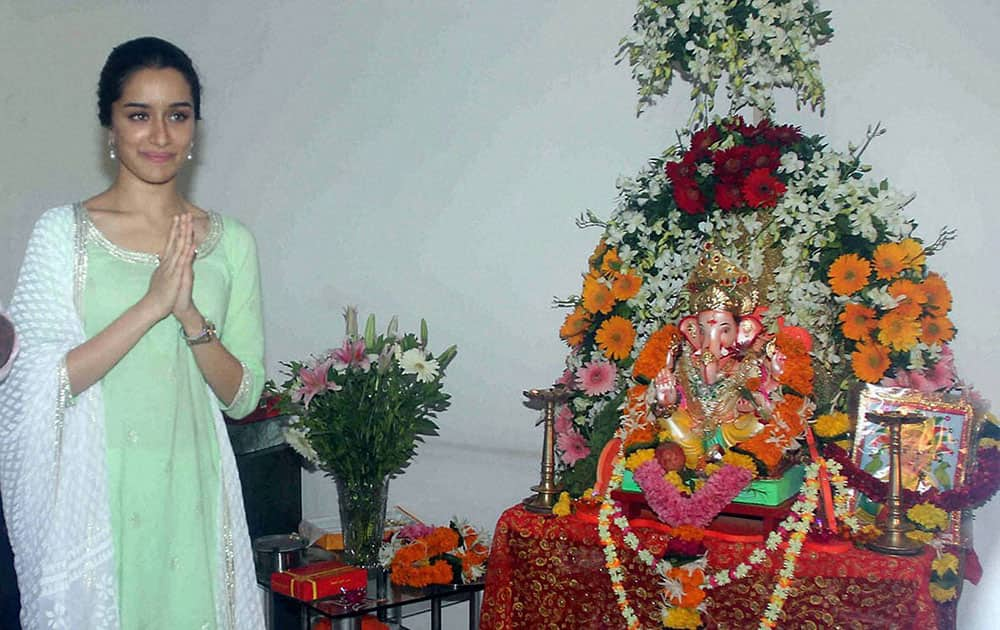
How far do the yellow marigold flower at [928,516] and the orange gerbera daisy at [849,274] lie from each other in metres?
0.63

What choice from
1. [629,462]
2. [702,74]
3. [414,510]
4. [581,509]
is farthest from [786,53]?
[414,510]

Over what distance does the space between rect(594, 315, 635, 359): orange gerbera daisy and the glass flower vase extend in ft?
3.31

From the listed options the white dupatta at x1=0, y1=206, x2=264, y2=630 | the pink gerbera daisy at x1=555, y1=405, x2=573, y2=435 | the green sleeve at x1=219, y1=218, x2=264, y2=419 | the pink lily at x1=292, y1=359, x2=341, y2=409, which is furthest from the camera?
the pink lily at x1=292, y1=359, x2=341, y2=409

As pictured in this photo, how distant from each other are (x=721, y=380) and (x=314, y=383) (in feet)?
4.86

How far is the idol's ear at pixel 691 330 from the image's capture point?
2.85 m

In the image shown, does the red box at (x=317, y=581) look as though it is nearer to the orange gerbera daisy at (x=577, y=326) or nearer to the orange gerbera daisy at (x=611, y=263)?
the orange gerbera daisy at (x=577, y=326)

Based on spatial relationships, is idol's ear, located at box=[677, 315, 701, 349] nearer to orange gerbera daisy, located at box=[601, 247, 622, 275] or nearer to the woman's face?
orange gerbera daisy, located at box=[601, 247, 622, 275]

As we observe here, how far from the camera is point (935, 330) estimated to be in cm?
278

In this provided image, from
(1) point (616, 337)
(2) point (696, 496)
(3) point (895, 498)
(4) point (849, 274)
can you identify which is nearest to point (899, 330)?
(4) point (849, 274)

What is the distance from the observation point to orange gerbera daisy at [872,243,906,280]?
2.82 m

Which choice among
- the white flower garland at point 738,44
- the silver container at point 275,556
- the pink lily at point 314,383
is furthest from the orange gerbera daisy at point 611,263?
the silver container at point 275,556

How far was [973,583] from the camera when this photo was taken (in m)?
2.79

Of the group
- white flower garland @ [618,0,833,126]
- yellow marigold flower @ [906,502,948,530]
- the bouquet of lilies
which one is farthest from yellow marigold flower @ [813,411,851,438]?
the bouquet of lilies

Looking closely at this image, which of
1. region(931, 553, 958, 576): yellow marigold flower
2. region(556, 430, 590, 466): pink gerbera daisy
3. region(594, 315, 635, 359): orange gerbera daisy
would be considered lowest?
region(931, 553, 958, 576): yellow marigold flower
